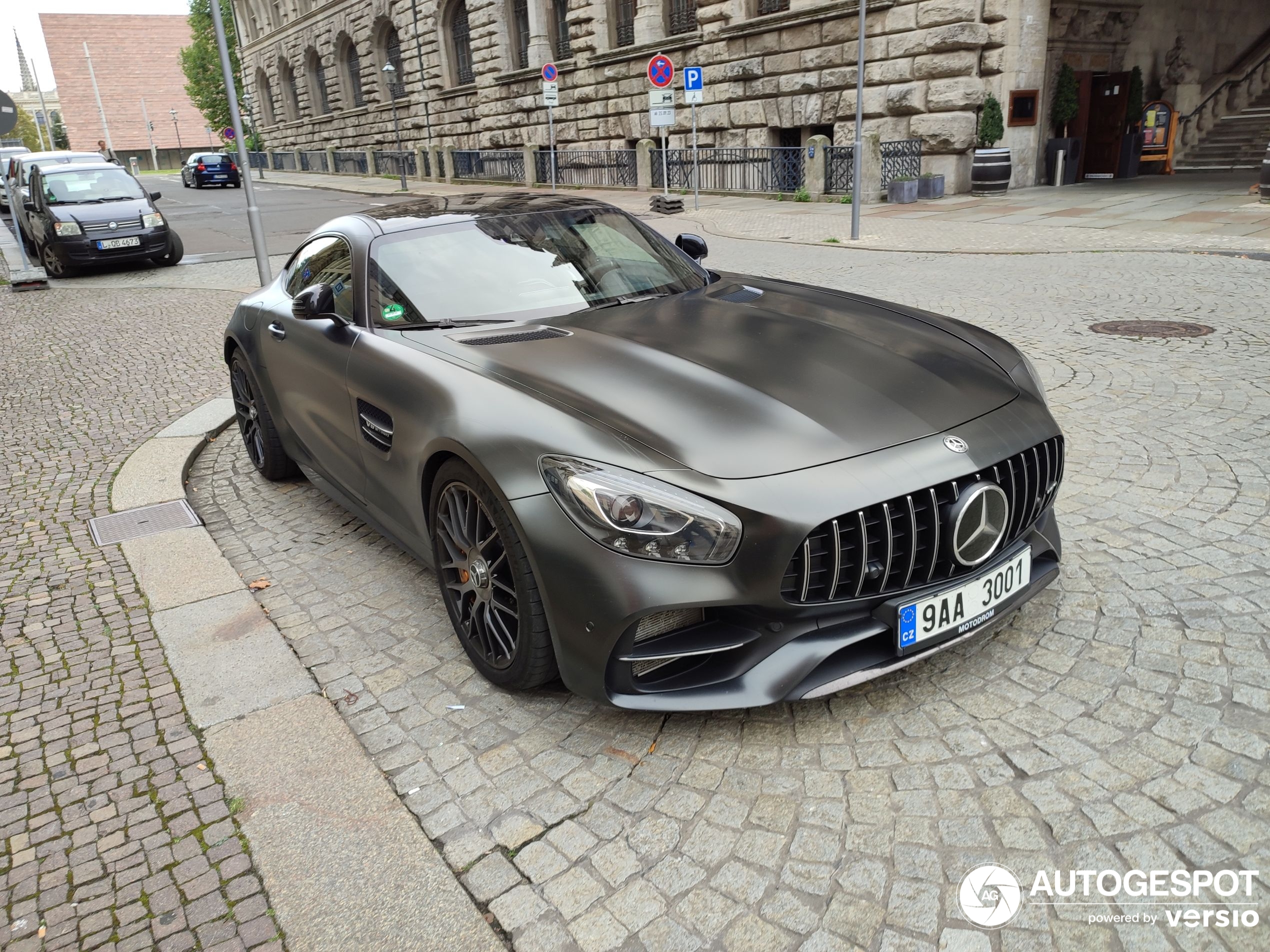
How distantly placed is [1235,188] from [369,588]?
19011 mm

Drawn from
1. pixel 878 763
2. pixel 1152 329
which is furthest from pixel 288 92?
pixel 878 763

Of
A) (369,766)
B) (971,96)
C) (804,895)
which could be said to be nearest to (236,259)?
(971,96)

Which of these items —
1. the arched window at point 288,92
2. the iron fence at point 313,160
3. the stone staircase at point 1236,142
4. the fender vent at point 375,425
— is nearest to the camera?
the fender vent at point 375,425

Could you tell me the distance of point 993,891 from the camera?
2.16 meters

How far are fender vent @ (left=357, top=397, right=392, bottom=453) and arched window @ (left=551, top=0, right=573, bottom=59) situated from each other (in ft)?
101

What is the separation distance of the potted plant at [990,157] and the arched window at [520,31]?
64.8 feet

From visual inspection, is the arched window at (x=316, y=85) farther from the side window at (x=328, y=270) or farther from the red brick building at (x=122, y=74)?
the red brick building at (x=122, y=74)

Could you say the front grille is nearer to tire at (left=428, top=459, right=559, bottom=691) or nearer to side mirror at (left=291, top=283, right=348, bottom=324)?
tire at (left=428, top=459, right=559, bottom=691)

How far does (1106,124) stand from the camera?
2150cm

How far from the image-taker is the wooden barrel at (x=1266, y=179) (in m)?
14.1

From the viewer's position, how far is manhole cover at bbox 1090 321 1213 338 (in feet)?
23.4

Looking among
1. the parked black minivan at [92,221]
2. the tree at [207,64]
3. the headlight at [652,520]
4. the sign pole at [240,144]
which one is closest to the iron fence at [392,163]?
the parked black minivan at [92,221]

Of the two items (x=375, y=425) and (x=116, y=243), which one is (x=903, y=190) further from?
(x=375, y=425)

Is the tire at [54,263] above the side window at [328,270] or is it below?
below
